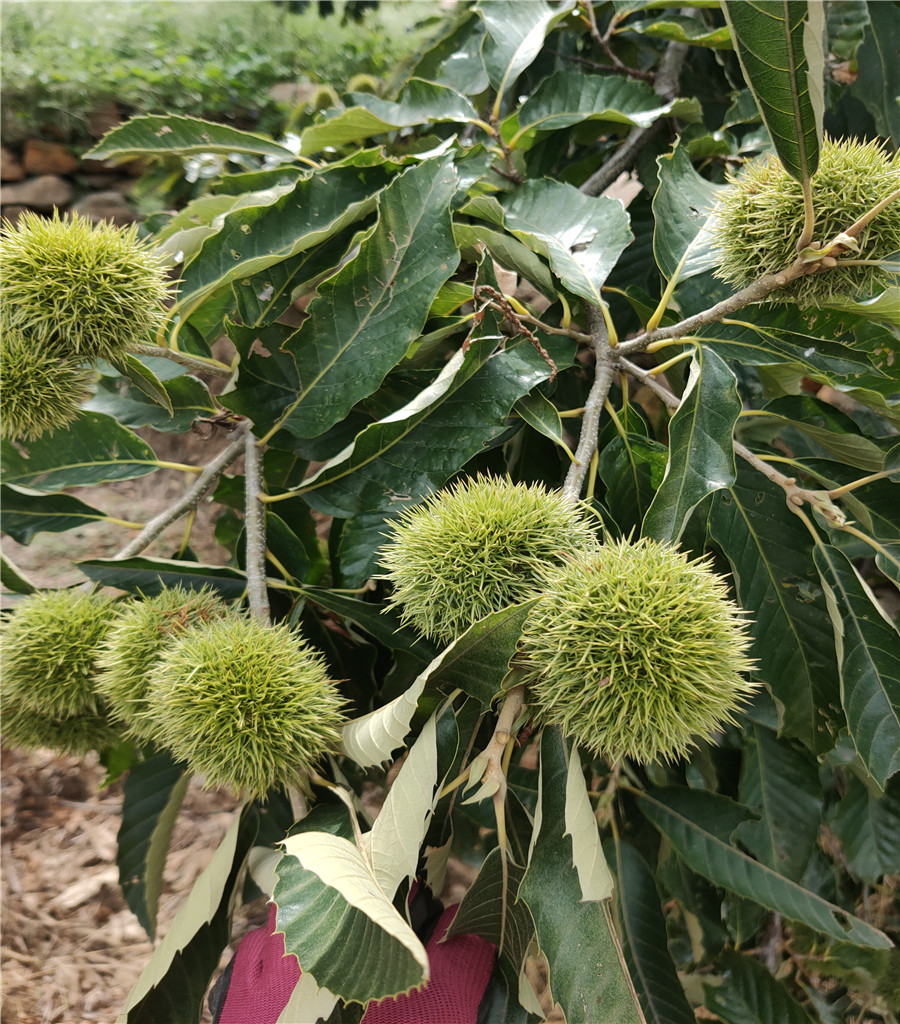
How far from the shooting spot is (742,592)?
0.89 meters

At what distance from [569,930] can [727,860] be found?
372mm

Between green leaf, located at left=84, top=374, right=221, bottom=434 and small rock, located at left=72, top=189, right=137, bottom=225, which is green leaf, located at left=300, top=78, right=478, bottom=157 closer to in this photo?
green leaf, located at left=84, top=374, right=221, bottom=434

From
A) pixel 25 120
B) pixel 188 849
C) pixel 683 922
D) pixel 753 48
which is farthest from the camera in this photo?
pixel 25 120

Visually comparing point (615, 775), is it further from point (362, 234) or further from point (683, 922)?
point (362, 234)

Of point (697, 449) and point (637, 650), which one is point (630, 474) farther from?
point (637, 650)

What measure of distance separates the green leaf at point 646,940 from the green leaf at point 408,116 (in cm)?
117

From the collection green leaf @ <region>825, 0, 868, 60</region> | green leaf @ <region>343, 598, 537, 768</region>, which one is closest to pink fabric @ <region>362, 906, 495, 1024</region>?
green leaf @ <region>343, 598, 537, 768</region>

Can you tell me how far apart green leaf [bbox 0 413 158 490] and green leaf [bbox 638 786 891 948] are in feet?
2.90

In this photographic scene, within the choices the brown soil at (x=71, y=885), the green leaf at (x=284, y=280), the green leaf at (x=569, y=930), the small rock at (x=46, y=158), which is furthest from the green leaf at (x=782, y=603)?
the small rock at (x=46, y=158)

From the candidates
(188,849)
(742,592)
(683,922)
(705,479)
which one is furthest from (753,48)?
(188,849)

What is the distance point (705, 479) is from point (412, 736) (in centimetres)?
44

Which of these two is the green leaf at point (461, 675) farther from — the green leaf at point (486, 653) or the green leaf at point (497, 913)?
the green leaf at point (497, 913)

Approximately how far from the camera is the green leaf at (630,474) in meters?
0.87

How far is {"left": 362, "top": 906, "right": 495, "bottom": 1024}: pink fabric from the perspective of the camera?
0.65 m
